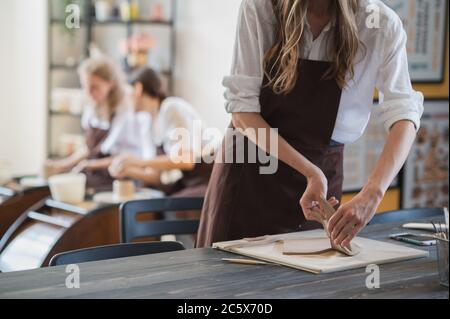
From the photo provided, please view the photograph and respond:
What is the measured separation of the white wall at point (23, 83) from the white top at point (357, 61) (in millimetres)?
4457

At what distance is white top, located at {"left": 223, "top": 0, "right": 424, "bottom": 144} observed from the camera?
203 cm

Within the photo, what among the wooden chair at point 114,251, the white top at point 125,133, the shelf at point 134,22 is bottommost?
the white top at point 125,133

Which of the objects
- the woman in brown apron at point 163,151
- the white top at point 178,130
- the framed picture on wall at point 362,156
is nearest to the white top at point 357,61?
the framed picture on wall at point 362,156

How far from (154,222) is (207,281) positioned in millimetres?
1005

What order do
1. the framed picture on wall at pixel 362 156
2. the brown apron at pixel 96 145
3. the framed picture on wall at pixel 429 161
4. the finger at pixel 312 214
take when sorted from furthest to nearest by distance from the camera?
1. the brown apron at pixel 96 145
2. the framed picture on wall at pixel 429 161
3. the framed picture on wall at pixel 362 156
4. the finger at pixel 312 214

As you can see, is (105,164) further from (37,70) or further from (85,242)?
(37,70)

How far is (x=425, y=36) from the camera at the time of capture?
409cm

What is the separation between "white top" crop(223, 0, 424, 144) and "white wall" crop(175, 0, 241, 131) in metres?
2.87

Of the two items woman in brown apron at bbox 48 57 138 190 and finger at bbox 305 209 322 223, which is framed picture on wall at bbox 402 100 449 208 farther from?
finger at bbox 305 209 322 223

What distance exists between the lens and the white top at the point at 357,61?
79.7 inches

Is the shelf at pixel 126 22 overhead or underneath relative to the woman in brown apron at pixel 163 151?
overhead

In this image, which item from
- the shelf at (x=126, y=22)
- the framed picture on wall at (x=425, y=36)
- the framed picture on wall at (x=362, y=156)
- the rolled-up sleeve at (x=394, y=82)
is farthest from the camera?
the shelf at (x=126, y=22)

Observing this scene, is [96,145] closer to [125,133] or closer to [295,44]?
[125,133]

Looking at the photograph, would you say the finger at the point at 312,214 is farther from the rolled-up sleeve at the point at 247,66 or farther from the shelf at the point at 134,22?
the shelf at the point at 134,22
